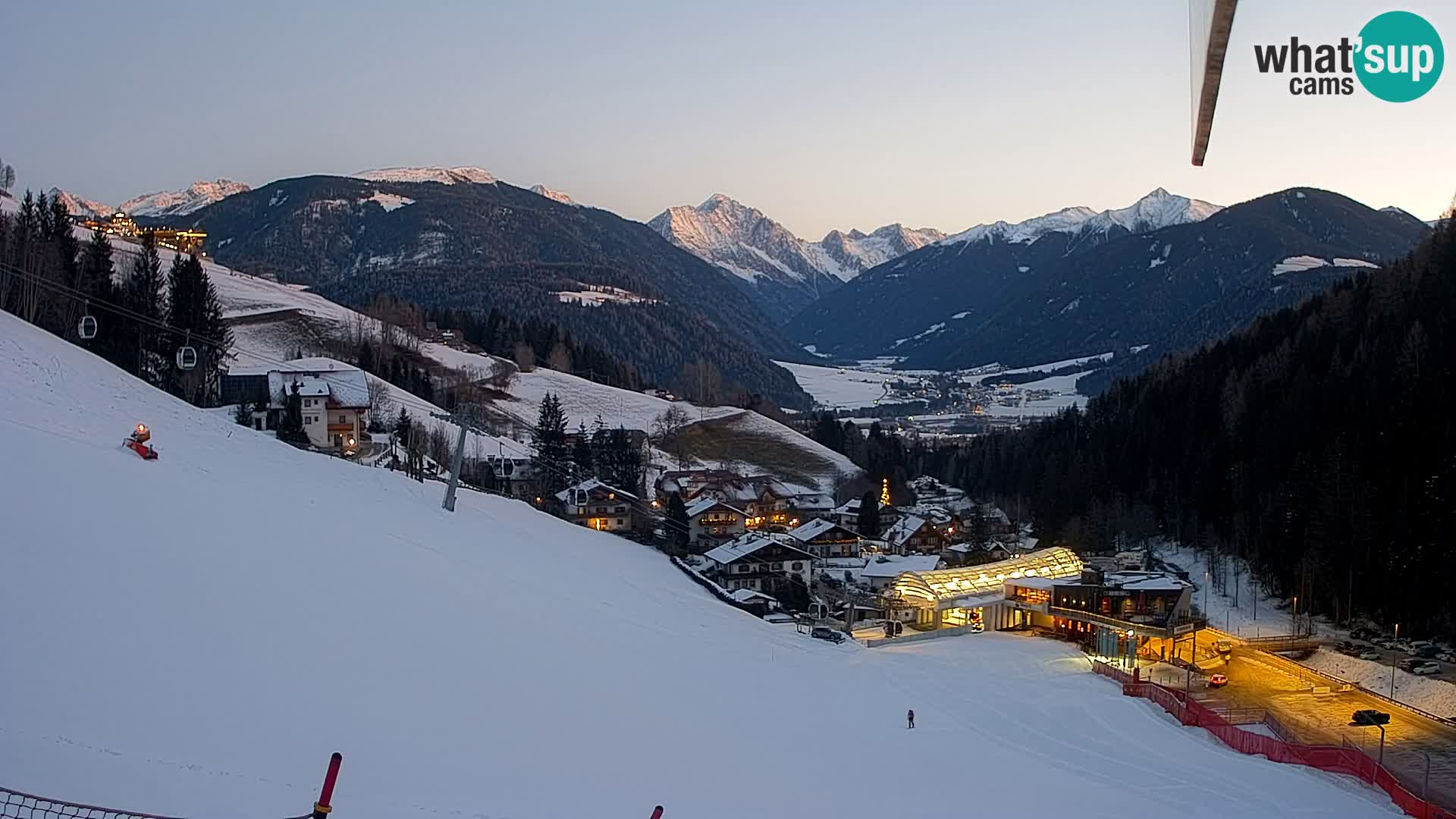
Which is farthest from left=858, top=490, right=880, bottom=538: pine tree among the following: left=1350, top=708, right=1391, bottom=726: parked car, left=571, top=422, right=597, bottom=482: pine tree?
left=1350, top=708, right=1391, bottom=726: parked car

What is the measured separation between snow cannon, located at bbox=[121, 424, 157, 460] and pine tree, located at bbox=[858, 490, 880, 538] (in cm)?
4601

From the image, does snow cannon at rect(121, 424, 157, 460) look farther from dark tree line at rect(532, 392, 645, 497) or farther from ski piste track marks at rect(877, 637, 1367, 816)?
dark tree line at rect(532, 392, 645, 497)

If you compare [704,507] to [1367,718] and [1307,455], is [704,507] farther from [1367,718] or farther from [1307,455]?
[1367,718]

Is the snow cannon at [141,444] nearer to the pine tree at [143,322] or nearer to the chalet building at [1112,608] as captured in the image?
the chalet building at [1112,608]

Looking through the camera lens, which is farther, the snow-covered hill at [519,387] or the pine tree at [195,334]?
the snow-covered hill at [519,387]

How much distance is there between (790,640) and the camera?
1058 inches

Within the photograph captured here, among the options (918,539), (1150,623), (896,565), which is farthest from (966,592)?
(918,539)

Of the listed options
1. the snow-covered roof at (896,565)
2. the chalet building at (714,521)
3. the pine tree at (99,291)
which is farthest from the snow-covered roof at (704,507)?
the pine tree at (99,291)

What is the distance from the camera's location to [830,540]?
53125mm

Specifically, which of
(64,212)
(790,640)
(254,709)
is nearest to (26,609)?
(254,709)

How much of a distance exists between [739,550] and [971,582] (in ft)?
35.8

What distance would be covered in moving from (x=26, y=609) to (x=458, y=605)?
261 inches

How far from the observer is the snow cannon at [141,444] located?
1789 cm

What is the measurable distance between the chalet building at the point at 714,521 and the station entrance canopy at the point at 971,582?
16.1 metres
